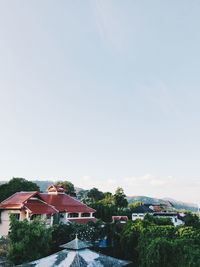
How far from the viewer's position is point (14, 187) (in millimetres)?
40688

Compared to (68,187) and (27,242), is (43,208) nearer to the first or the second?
(27,242)

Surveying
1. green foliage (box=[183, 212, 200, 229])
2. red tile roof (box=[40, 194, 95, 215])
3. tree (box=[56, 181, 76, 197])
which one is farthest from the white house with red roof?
tree (box=[56, 181, 76, 197])

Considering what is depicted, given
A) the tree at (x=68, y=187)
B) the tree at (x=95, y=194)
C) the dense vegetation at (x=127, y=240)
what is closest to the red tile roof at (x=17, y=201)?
the dense vegetation at (x=127, y=240)

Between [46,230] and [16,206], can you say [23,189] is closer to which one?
[16,206]

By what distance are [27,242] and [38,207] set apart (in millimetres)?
9838

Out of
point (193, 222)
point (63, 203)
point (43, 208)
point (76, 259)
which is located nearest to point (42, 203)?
point (43, 208)

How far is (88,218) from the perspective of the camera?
36.2m

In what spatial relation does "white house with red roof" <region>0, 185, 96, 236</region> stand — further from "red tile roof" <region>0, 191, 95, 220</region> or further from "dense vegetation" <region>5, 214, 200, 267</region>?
"dense vegetation" <region>5, 214, 200, 267</region>

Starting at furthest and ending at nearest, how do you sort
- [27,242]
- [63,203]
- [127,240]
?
[63,203], [127,240], [27,242]

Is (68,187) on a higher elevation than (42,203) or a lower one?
higher

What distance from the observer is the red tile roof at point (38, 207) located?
98.5 ft

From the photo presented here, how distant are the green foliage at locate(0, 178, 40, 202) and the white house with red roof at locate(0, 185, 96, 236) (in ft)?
16.7

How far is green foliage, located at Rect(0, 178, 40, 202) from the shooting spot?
40150 millimetres

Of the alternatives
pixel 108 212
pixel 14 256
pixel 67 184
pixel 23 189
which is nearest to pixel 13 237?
pixel 14 256
